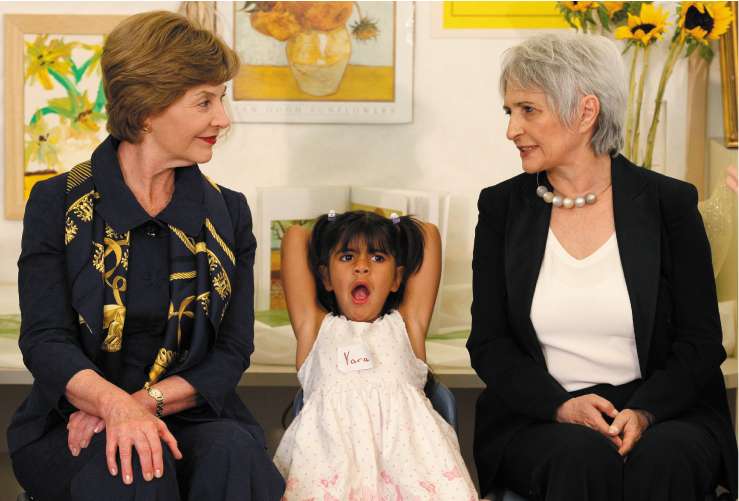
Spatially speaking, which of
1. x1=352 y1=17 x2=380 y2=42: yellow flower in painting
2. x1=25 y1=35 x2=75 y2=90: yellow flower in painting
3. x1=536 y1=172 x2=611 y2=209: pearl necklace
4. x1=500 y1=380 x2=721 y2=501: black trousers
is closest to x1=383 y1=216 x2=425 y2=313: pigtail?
x1=536 y1=172 x2=611 y2=209: pearl necklace

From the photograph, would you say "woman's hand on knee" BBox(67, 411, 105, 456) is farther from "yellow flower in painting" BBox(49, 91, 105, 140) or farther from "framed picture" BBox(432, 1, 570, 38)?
"framed picture" BBox(432, 1, 570, 38)

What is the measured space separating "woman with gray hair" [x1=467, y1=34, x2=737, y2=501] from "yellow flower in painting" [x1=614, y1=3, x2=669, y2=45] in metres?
0.62

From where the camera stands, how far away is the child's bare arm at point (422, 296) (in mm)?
2629

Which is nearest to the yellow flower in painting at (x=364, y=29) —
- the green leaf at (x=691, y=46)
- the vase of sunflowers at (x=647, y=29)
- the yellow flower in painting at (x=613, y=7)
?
the vase of sunflowers at (x=647, y=29)

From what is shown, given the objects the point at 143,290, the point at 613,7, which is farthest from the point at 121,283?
the point at 613,7

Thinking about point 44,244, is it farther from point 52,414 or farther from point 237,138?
point 237,138

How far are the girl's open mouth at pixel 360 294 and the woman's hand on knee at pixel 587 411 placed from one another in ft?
1.77

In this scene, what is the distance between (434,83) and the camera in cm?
330

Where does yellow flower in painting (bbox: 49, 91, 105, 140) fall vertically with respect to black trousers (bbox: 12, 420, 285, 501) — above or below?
above

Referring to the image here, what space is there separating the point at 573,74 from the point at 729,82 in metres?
1.00

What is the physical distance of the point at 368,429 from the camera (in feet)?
7.92

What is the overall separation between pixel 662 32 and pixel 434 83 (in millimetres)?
664

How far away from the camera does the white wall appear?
10.8ft

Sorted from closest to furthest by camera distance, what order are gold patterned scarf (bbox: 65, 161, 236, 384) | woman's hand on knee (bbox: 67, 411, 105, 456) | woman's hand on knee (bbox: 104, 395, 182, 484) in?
woman's hand on knee (bbox: 104, 395, 182, 484)
woman's hand on knee (bbox: 67, 411, 105, 456)
gold patterned scarf (bbox: 65, 161, 236, 384)
